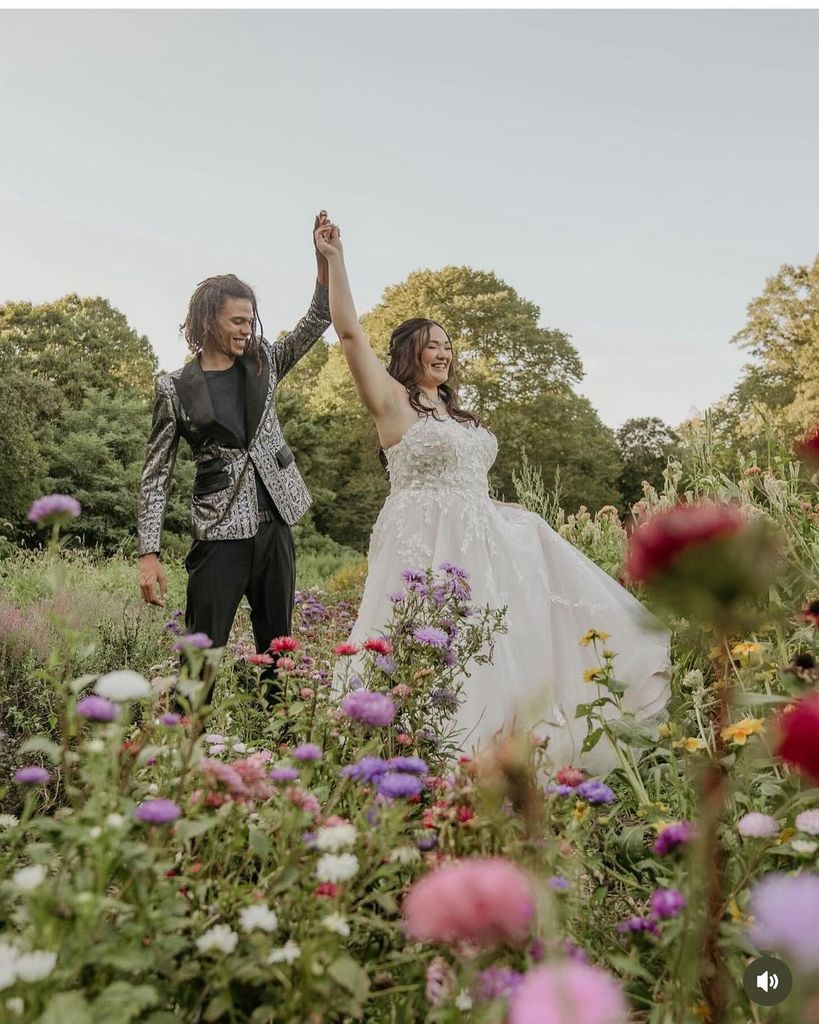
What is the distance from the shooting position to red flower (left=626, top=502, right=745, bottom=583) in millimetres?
792

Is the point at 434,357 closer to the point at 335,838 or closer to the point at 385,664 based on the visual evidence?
the point at 385,664

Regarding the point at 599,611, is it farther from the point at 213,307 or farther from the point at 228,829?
the point at 228,829

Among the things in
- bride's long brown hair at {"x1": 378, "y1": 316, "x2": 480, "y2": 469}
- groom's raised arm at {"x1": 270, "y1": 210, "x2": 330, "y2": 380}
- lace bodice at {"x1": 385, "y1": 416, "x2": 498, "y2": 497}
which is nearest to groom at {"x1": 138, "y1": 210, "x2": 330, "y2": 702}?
groom's raised arm at {"x1": 270, "y1": 210, "x2": 330, "y2": 380}

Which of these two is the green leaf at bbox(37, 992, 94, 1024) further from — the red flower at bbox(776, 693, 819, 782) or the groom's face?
the groom's face

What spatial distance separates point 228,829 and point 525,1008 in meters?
1.07

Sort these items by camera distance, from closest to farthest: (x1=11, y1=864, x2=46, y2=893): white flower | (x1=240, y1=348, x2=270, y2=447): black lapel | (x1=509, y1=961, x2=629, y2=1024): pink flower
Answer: (x1=509, y1=961, x2=629, y2=1024): pink flower, (x1=11, y1=864, x2=46, y2=893): white flower, (x1=240, y1=348, x2=270, y2=447): black lapel

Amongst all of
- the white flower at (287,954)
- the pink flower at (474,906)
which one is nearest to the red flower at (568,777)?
the white flower at (287,954)

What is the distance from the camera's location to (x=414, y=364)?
4273 mm

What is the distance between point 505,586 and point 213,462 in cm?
148

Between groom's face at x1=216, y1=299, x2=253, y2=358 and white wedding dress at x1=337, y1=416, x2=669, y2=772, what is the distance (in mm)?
1021

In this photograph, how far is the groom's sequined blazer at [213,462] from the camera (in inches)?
131

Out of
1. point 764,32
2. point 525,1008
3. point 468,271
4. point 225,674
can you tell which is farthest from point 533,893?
point 468,271

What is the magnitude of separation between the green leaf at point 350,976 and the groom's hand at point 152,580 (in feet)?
7.07

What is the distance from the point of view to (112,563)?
11.0 metres
